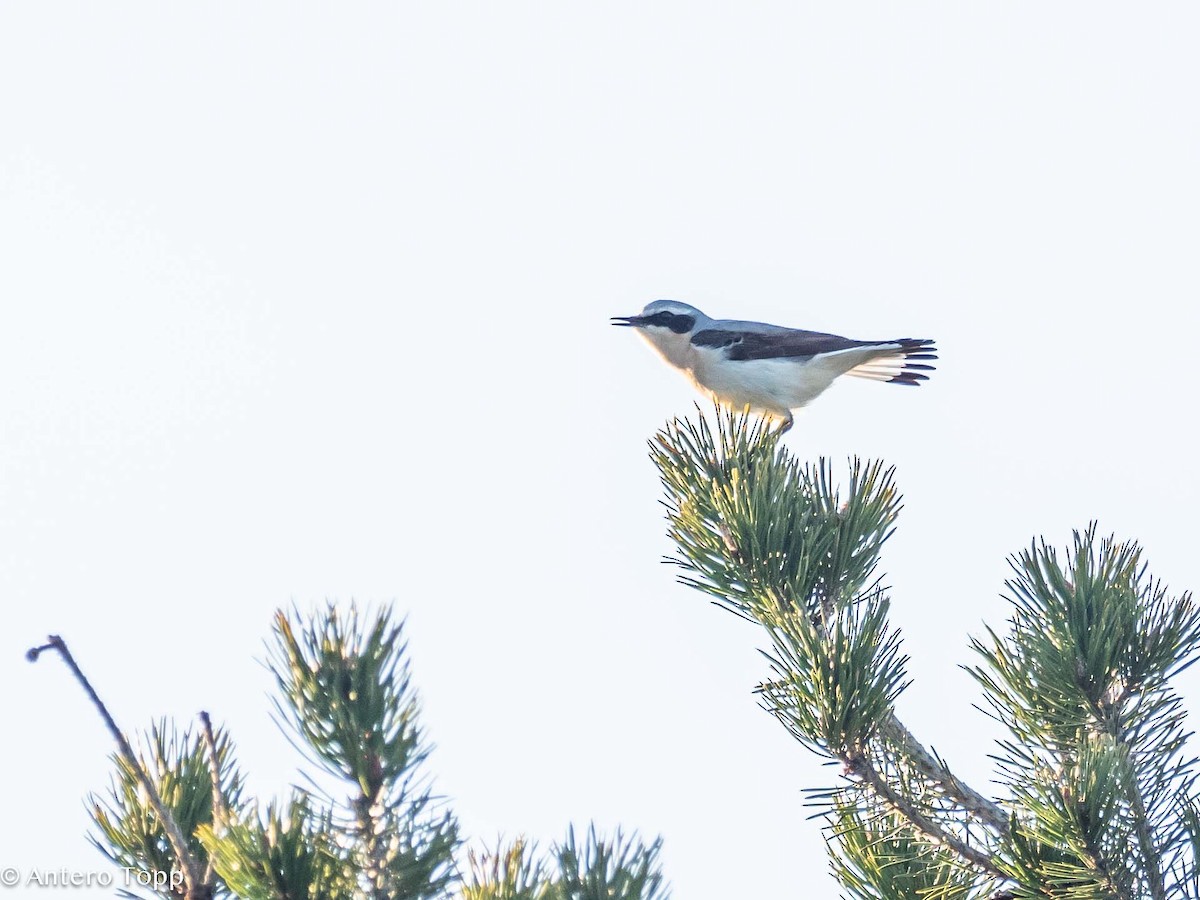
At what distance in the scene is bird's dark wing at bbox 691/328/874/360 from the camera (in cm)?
1159

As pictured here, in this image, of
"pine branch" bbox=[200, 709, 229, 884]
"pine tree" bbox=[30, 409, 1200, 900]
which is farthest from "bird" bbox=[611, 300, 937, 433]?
"pine branch" bbox=[200, 709, 229, 884]

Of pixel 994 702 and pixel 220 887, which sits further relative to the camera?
pixel 994 702

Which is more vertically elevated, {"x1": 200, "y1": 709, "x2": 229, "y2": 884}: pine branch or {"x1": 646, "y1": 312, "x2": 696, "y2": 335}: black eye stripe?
{"x1": 646, "y1": 312, "x2": 696, "y2": 335}: black eye stripe

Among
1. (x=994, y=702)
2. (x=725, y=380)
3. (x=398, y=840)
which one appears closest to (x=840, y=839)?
(x=994, y=702)

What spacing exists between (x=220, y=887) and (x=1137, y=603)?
269 centimetres

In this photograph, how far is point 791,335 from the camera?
1185 cm

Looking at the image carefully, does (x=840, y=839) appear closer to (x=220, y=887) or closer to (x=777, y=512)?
(x=777, y=512)

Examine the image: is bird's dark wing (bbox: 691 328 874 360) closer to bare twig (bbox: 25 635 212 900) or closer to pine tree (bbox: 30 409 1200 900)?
pine tree (bbox: 30 409 1200 900)

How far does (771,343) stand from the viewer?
1172 cm

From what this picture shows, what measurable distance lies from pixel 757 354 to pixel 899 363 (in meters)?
1.83

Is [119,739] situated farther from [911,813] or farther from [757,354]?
[757,354]

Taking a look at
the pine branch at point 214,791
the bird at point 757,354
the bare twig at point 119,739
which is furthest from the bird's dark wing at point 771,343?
the bare twig at point 119,739

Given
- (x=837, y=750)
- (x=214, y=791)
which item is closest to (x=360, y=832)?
(x=214, y=791)

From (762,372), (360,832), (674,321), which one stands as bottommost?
(360,832)
